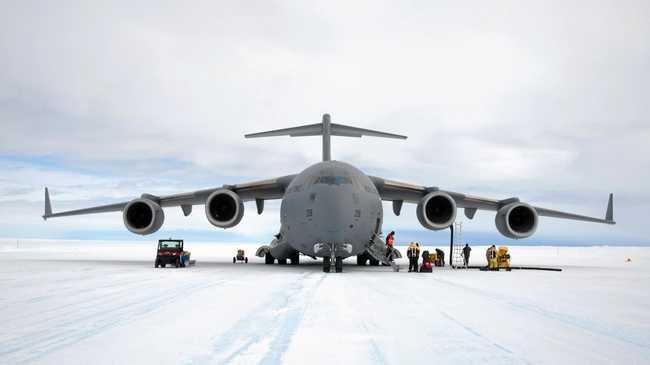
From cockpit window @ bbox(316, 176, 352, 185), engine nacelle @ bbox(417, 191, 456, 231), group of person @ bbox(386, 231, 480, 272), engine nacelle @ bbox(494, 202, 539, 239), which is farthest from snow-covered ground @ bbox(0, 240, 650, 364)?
engine nacelle @ bbox(494, 202, 539, 239)

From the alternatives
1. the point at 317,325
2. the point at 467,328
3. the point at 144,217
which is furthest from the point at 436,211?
the point at 317,325

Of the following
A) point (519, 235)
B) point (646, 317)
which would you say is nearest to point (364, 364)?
point (646, 317)

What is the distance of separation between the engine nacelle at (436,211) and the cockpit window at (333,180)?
4638 millimetres

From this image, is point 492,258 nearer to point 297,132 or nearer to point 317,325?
point 297,132

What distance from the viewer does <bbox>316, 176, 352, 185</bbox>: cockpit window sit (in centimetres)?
1641

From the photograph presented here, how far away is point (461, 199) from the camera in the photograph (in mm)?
22688

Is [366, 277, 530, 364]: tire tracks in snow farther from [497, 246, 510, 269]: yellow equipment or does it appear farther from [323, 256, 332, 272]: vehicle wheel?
[497, 246, 510, 269]: yellow equipment

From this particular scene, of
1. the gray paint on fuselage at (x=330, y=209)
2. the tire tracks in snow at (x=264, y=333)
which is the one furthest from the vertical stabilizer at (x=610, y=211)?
the tire tracks in snow at (x=264, y=333)

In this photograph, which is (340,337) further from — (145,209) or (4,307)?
(145,209)

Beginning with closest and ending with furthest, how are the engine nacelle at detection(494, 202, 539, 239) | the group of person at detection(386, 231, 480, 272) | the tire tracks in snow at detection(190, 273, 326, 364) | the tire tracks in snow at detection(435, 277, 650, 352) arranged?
the tire tracks in snow at detection(190, 273, 326, 364) → the tire tracks in snow at detection(435, 277, 650, 352) → the group of person at detection(386, 231, 480, 272) → the engine nacelle at detection(494, 202, 539, 239)

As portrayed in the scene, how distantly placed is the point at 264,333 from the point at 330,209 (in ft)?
33.7

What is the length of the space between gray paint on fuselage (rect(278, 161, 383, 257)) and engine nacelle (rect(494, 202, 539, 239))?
6.95 metres

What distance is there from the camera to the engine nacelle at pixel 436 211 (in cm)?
1994

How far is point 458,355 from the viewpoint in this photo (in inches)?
186
